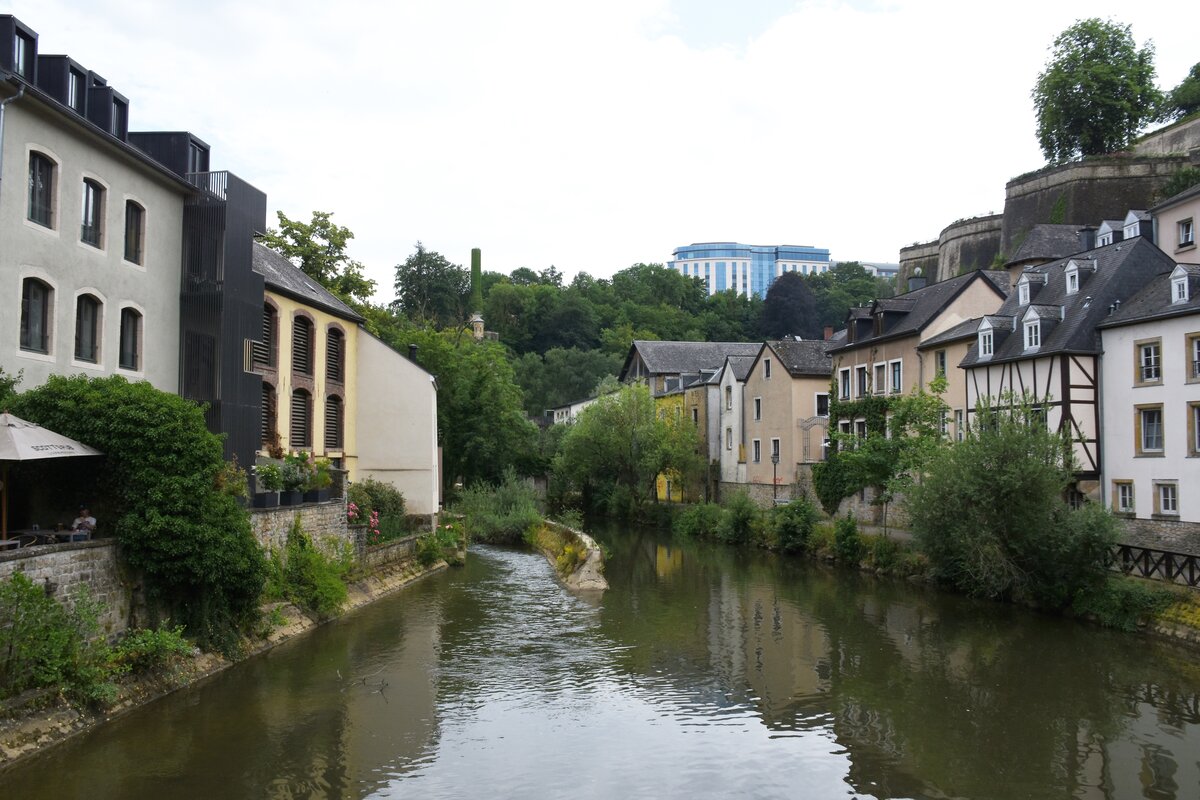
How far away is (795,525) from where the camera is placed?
35.4 meters

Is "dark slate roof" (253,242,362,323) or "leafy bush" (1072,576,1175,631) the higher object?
"dark slate roof" (253,242,362,323)

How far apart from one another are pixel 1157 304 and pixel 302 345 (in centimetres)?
2372

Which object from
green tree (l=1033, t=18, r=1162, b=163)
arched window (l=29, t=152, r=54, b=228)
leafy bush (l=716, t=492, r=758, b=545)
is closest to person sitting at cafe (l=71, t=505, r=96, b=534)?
arched window (l=29, t=152, r=54, b=228)

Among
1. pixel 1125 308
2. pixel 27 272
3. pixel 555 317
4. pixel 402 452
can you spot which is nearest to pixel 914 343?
pixel 1125 308

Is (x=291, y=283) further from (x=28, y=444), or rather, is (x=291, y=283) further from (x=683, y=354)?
(x=683, y=354)

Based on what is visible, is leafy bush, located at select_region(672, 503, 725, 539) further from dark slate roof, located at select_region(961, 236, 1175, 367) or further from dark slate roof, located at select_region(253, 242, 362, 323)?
dark slate roof, located at select_region(253, 242, 362, 323)

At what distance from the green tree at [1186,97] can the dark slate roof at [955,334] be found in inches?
1200

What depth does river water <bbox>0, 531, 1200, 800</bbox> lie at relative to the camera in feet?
36.6

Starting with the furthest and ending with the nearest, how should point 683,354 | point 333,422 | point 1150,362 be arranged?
point 683,354 < point 333,422 < point 1150,362

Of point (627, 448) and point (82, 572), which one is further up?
point (627, 448)

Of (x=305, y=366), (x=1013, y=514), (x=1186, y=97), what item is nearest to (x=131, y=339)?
(x=305, y=366)

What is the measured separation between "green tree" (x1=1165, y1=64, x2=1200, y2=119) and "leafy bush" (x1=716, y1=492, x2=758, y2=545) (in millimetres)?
36190

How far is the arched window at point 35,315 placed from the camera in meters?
15.7

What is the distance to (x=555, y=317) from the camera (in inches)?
3676
